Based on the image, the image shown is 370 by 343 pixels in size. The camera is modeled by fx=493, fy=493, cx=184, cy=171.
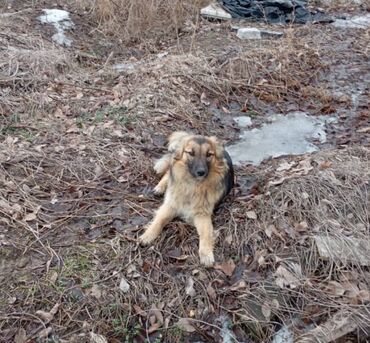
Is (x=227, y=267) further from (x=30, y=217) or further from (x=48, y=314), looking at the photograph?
(x=30, y=217)

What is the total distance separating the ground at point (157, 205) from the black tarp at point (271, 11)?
7.63 feet

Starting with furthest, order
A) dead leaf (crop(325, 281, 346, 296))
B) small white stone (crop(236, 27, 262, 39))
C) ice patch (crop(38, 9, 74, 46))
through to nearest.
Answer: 1. small white stone (crop(236, 27, 262, 39))
2. ice patch (crop(38, 9, 74, 46))
3. dead leaf (crop(325, 281, 346, 296))

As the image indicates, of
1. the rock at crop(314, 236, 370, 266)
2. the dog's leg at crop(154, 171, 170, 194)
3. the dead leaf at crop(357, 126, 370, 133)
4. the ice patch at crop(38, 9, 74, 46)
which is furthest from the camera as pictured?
the ice patch at crop(38, 9, 74, 46)

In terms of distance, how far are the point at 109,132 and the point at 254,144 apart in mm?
1610

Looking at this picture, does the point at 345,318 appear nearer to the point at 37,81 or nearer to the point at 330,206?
the point at 330,206

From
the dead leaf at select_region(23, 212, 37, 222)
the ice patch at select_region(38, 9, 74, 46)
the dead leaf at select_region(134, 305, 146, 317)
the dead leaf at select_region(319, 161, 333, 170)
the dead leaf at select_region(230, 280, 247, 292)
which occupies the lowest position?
the ice patch at select_region(38, 9, 74, 46)

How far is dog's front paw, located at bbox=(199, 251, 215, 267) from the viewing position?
12.5 ft

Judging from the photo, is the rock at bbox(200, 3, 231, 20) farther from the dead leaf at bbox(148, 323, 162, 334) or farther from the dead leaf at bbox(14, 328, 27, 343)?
the dead leaf at bbox(14, 328, 27, 343)

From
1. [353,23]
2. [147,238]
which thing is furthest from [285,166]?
[353,23]

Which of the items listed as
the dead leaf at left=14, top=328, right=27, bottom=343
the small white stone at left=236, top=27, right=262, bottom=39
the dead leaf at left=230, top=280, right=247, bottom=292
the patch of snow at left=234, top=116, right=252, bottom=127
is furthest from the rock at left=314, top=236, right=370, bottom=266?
the small white stone at left=236, top=27, right=262, bottom=39

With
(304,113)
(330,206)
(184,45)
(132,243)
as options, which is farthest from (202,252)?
(184,45)

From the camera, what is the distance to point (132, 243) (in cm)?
396

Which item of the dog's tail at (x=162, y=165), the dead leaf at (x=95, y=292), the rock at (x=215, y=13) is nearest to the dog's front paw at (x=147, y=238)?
the dead leaf at (x=95, y=292)

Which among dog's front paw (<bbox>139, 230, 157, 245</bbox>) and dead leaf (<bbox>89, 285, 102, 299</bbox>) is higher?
dog's front paw (<bbox>139, 230, 157, 245</bbox>)
